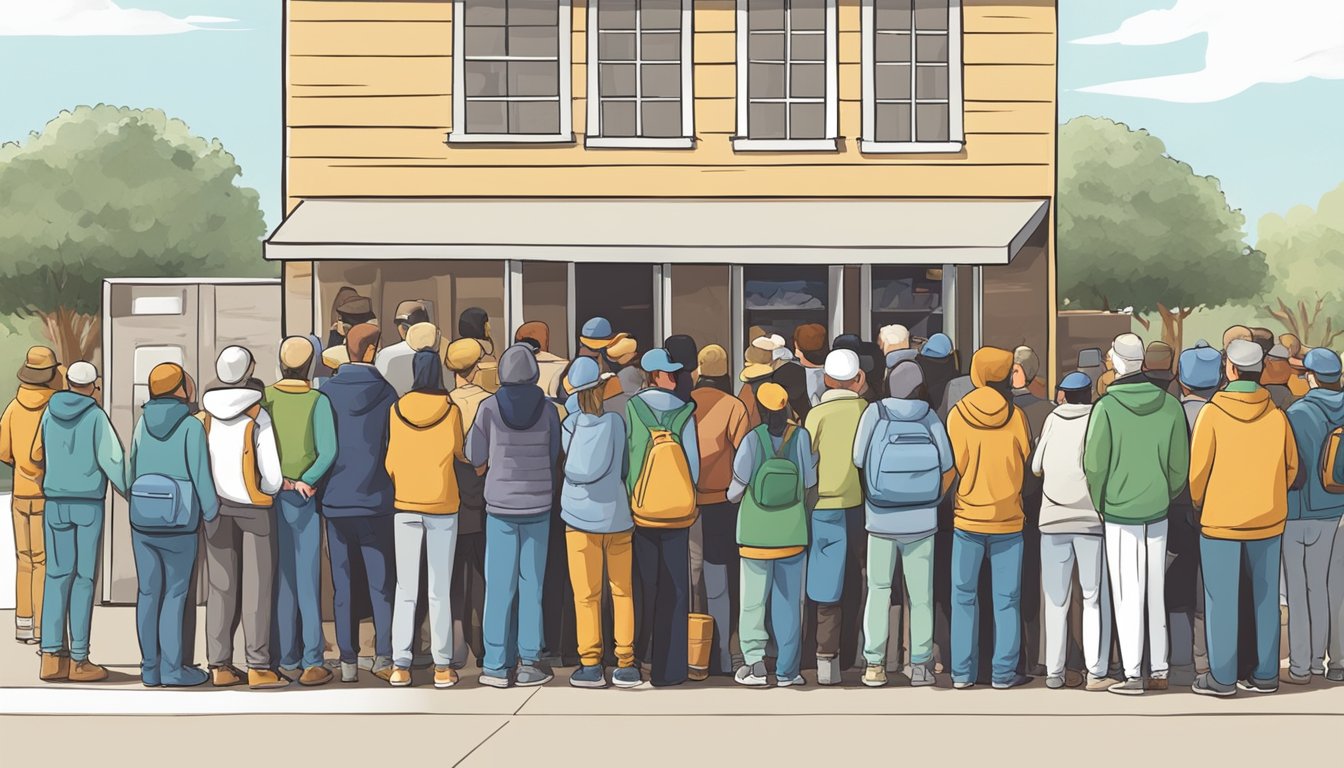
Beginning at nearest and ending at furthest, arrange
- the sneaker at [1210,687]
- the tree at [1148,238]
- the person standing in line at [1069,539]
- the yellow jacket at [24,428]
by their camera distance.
Answer: the person standing in line at [1069,539], the sneaker at [1210,687], the yellow jacket at [24,428], the tree at [1148,238]

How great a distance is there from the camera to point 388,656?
10.2 metres

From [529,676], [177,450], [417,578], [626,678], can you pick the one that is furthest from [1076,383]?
[177,450]

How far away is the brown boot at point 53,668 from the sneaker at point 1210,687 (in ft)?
22.2

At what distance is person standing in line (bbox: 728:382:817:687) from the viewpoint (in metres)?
9.82

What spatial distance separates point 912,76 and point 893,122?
18.7 inches

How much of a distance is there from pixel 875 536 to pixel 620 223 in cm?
674

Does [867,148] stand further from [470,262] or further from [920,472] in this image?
[920,472]

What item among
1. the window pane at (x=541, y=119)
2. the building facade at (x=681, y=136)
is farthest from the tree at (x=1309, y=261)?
the window pane at (x=541, y=119)

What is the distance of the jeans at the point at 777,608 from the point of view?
10.0 m

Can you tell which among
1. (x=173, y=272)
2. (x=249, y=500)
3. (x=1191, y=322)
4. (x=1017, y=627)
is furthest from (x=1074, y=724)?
(x=1191, y=322)

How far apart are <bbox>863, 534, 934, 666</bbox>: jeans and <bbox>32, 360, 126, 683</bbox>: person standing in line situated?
458 centimetres

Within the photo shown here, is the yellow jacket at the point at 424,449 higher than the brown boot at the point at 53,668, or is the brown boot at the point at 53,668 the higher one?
the yellow jacket at the point at 424,449

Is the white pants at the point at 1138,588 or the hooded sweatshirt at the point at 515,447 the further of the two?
the hooded sweatshirt at the point at 515,447

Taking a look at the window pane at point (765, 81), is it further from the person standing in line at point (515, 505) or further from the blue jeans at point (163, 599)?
the blue jeans at point (163, 599)
